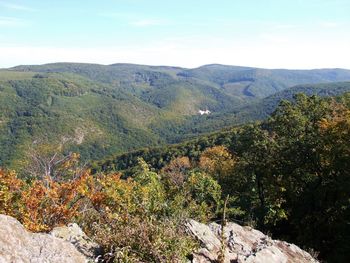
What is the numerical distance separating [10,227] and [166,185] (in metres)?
16.9

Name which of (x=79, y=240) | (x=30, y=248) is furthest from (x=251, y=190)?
(x=30, y=248)

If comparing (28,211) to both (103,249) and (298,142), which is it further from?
(298,142)

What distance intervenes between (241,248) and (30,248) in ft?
24.5

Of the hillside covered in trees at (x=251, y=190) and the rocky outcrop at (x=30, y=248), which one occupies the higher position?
the rocky outcrop at (x=30, y=248)

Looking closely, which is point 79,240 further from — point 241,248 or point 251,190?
point 251,190

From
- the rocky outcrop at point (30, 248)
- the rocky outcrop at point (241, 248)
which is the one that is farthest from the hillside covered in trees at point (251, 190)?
the rocky outcrop at point (30, 248)

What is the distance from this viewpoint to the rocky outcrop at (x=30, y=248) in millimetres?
8462

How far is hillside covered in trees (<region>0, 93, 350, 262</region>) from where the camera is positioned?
51.5 ft

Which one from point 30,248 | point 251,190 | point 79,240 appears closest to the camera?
point 30,248

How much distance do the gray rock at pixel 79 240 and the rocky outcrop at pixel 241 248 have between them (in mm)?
2851

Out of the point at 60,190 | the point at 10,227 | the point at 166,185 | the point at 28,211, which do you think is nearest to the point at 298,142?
the point at 166,185

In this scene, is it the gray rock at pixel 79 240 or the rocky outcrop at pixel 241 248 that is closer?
the gray rock at pixel 79 240

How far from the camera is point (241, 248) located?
1320cm

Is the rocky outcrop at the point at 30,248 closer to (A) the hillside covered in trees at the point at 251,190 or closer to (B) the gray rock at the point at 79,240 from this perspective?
(B) the gray rock at the point at 79,240
